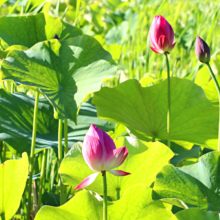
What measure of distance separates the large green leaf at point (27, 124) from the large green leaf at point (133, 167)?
204 millimetres

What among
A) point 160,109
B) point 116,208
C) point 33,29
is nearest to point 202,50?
point 160,109

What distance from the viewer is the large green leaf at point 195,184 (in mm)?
446

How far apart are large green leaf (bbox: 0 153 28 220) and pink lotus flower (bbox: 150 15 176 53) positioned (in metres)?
0.35

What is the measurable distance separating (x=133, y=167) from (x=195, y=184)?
0.12 meters

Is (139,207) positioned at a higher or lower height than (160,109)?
lower

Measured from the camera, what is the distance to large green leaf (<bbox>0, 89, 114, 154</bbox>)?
2.34 feet

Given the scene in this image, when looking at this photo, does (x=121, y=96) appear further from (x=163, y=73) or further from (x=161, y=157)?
(x=163, y=73)

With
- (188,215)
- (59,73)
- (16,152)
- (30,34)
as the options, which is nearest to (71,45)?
(59,73)

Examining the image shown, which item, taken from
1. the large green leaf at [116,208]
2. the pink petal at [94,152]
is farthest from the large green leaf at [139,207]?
the pink petal at [94,152]

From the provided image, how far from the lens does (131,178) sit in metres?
0.54

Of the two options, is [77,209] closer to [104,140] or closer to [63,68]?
[104,140]

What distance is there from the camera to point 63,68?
0.67m

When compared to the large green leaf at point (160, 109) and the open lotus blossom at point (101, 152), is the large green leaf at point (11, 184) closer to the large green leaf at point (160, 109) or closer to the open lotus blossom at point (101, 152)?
the open lotus blossom at point (101, 152)

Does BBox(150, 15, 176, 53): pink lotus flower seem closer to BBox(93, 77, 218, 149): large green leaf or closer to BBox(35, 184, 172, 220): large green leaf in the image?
BBox(93, 77, 218, 149): large green leaf
